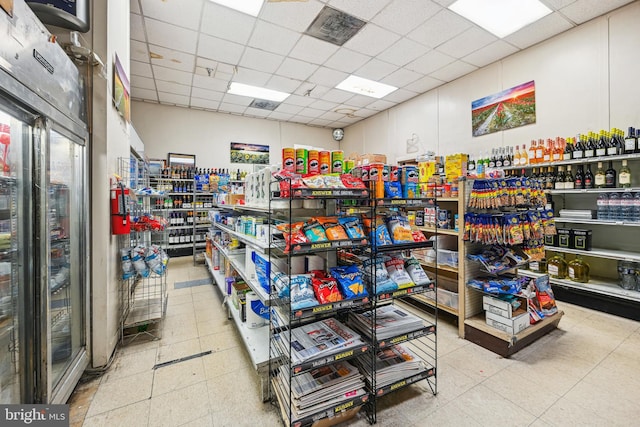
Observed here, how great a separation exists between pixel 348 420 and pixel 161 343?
1996 millimetres

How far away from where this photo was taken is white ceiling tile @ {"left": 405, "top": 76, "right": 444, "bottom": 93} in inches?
222

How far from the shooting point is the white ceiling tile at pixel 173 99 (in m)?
6.38

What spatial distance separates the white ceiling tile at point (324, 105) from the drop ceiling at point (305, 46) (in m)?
0.33

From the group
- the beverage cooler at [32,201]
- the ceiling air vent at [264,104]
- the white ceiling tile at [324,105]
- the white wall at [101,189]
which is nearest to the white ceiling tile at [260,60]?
the ceiling air vent at [264,104]

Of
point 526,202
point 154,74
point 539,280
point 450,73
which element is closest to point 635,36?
point 450,73

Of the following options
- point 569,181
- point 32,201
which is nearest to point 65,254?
point 32,201

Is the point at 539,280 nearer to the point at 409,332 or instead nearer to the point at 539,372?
the point at 539,372

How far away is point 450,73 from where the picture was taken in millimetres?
5328

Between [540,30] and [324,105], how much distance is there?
439 cm

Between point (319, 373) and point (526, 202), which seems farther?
point (526, 202)

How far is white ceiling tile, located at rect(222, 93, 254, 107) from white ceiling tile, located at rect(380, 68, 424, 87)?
3183 mm

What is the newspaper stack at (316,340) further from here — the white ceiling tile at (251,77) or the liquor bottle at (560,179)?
the white ceiling tile at (251,77)

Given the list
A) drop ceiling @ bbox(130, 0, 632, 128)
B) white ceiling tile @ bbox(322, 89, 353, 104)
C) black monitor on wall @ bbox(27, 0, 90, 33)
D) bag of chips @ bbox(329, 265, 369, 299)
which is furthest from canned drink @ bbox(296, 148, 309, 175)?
white ceiling tile @ bbox(322, 89, 353, 104)

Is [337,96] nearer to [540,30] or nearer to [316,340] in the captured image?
[540,30]
